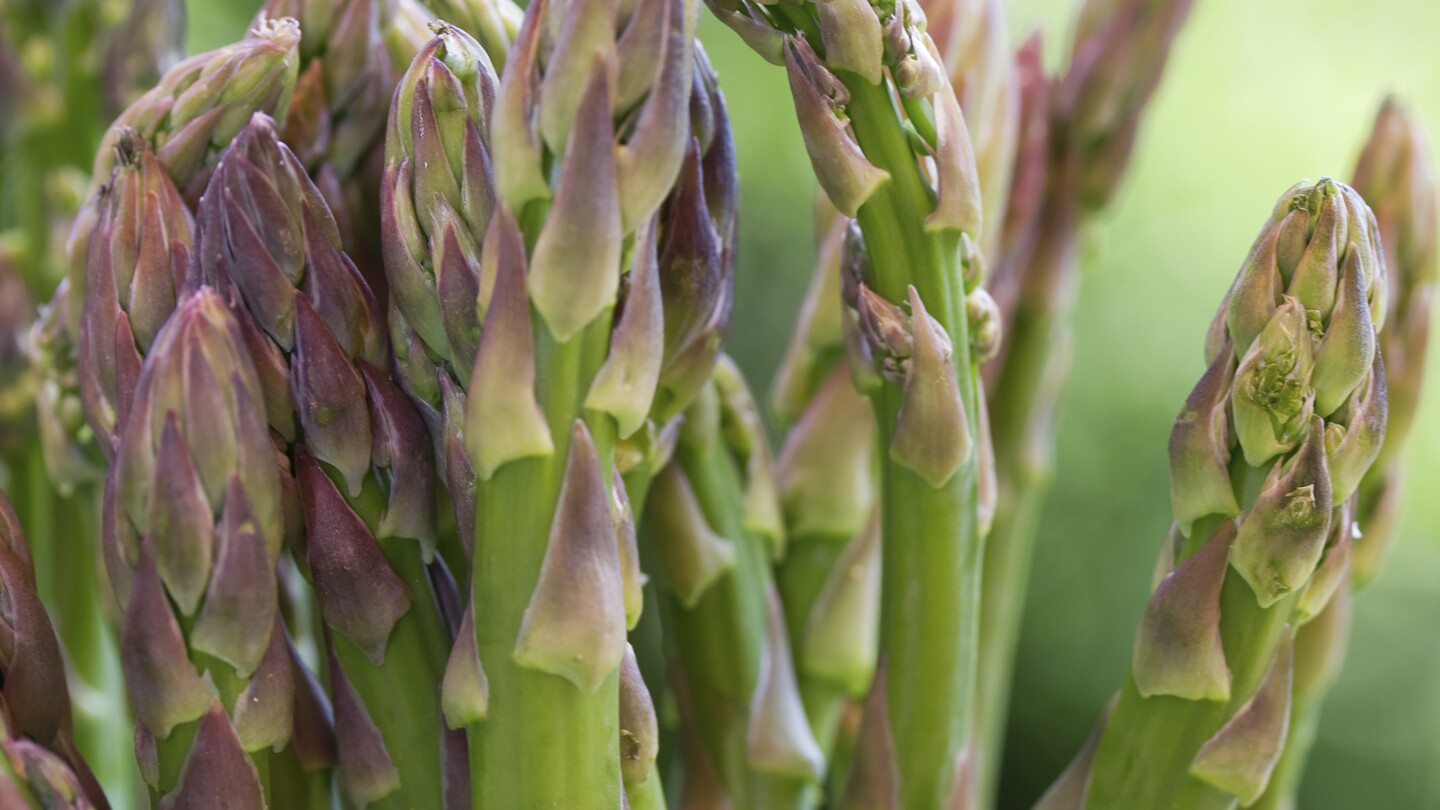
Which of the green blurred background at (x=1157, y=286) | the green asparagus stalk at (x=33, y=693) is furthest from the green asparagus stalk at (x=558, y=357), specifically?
the green blurred background at (x=1157, y=286)

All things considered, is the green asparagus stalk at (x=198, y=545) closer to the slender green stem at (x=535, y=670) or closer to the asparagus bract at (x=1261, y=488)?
the slender green stem at (x=535, y=670)

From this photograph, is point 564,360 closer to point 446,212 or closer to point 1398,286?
point 446,212

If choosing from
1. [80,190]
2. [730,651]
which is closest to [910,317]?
[730,651]

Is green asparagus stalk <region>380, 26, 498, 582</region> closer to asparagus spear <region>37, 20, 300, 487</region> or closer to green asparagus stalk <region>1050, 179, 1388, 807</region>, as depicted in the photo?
→ asparagus spear <region>37, 20, 300, 487</region>

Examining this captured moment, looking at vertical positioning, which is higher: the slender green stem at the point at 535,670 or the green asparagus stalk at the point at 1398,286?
the green asparagus stalk at the point at 1398,286

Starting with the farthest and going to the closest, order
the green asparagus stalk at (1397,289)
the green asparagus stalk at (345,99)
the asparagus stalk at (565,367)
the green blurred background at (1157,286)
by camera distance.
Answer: the green blurred background at (1157,286) < the green asparagus stalk at (1397,289) < the green asparagus stalk at (345,99) < the asparagus stalk at (565,367)

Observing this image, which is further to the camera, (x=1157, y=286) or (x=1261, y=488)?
(x=1157, y=286)
